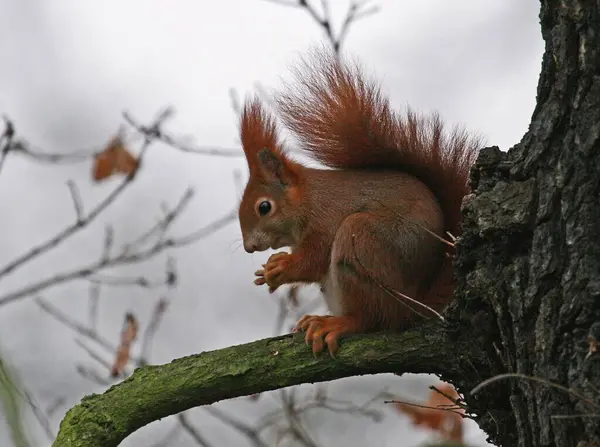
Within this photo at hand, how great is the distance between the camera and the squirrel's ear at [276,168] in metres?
2.20

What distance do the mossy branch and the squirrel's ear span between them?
0.65m

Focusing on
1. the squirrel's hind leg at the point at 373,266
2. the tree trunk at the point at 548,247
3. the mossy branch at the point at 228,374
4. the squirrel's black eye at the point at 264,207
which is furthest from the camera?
the squirrel's black eye at the point at 264,207

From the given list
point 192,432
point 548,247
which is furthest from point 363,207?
point 192,432

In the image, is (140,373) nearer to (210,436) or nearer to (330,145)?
(330,145)

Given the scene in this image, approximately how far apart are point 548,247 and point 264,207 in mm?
994

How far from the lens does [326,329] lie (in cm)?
169

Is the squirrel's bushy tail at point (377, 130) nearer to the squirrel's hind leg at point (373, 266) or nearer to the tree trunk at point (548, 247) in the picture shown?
the squirrel's hind leg at point (373, 266)

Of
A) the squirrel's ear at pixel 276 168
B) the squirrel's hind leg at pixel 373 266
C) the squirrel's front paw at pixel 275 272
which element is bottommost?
the squirrel's hind leg at pixel 373 266

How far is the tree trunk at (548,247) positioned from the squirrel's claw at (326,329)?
29 centimetres

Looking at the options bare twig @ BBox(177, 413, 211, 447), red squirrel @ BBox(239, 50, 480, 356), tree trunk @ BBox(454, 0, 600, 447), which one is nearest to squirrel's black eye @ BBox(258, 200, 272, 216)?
red squirrel @ BBox(239, 50, 480, 356)

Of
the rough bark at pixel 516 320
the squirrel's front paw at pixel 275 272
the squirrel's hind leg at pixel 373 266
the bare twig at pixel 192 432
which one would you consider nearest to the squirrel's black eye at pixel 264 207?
the squirrel's front paw at pixel 275 272

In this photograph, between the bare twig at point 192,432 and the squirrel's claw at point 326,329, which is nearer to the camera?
the squirrel's claw at point 326,329

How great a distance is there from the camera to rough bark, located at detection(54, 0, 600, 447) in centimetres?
124

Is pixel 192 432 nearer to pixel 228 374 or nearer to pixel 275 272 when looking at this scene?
pixel 275 272
